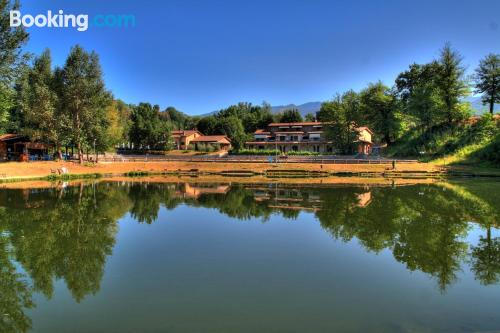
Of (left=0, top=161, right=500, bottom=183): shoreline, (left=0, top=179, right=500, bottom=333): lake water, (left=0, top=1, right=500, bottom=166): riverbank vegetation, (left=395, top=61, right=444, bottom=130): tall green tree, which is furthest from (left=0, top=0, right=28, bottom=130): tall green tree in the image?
(left=395, top=61, right=444, bottom=130): tall green tree

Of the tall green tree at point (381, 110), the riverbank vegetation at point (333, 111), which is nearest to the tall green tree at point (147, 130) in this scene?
the riverbank vegetation at point (333, 111)

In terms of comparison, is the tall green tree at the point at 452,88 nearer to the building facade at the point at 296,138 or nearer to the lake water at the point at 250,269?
the building facade at the point at 296,138

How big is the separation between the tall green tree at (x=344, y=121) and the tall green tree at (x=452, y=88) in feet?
48.2

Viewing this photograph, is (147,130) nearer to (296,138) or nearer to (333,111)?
(296,138)

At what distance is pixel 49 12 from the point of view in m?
29.6

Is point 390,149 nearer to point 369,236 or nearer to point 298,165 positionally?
point 298,165

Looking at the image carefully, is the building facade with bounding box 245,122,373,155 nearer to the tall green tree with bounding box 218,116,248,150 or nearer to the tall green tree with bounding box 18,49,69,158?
the tall green tree with bounding box 218,116,248,150

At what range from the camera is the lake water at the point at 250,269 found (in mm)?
8203

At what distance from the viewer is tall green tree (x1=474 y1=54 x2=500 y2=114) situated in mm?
65062

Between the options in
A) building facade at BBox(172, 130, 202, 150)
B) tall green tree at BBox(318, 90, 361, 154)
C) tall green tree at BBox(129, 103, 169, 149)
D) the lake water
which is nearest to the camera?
the lake water

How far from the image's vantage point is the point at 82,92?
51.7 m

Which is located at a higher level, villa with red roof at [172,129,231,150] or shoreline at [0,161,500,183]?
villa with red roof at [172,129,231,150]

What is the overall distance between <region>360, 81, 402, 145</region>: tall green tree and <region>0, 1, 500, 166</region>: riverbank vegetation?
0.19 metres

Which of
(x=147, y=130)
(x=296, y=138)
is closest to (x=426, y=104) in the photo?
(x=296, y=138)
